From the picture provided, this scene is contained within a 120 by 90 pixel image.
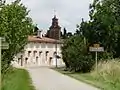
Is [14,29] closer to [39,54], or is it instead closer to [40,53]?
[39,54]

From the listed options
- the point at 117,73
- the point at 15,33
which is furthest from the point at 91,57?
the point at 117,73

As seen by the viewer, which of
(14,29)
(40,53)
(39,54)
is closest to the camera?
(14,29)

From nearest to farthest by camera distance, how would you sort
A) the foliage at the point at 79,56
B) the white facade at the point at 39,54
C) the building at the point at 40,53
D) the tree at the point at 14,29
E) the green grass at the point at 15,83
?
the green grass at the point at 15,83 < the tree at the point at 14,29 < the foliage at the point at 79,56 < the white facade at the point at 39,54 < the building at the point at 40,53

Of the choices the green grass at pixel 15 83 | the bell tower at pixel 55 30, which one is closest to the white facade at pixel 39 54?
the bell tower at pixel 55 30

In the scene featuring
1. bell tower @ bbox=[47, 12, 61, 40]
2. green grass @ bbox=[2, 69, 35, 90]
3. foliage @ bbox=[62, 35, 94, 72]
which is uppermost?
bell tower @ bbox=[47, 12, 61, 40]

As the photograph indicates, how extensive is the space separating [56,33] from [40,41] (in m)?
24.6

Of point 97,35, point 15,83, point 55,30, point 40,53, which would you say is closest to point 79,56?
point 97,35

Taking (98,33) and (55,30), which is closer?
(98,33)

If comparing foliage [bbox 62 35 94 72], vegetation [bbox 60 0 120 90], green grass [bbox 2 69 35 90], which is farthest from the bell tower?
green grass [bbox 2 69 35 90]

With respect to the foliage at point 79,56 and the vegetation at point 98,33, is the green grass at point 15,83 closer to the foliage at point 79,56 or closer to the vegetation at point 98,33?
the foliage at point 79,56

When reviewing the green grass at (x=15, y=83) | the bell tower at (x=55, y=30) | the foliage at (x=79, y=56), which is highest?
the bell tower at (x=55, y=30)

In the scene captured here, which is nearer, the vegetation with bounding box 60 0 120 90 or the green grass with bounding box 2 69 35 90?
the green grass with bounding box 2 69 35 90

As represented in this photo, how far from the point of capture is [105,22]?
5259cm

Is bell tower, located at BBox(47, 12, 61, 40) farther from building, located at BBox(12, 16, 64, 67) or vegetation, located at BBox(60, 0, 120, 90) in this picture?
vegetation, located at BBox(60, 0, 120, 90)
